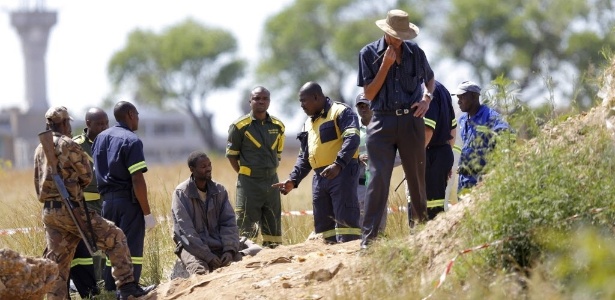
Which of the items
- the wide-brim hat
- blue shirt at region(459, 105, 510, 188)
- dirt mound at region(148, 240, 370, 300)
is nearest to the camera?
dirt mound at region(148, 240, 370, 300)

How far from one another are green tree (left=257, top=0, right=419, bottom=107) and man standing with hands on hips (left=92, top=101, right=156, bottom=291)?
2558 inches

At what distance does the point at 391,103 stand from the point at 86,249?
11.8 feet

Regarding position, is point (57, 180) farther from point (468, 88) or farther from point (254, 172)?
point (468, 88)

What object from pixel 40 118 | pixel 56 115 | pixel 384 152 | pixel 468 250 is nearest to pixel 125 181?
pixel 56 115

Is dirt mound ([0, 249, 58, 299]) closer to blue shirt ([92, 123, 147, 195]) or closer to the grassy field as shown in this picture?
blue shirt ([92, 123, 147, 195])

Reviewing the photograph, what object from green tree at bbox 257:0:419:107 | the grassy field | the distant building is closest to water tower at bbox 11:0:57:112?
the distant building

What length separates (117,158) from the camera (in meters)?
11.5

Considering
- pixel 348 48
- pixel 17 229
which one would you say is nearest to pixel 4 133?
pixel 348 48

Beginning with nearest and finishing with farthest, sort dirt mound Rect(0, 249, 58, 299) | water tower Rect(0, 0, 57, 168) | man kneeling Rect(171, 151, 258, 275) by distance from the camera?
dirt mound Rect(0, 249, 58, 299) < man kneeling Rect(171, 151, 258, 275) < water tower Rect(0, 0, 57, 168)

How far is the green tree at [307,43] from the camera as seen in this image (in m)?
77.8

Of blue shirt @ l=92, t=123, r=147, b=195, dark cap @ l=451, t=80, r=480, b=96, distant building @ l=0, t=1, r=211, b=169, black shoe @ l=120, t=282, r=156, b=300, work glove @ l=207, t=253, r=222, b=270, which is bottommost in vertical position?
black shoe @ l=120, t=282, r=156, b=300

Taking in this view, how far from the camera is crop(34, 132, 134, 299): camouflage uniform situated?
10938 millimetres

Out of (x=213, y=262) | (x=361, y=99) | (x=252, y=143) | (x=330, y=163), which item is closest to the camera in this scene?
(x=213, y=262)

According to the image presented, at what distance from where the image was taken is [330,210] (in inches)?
484
